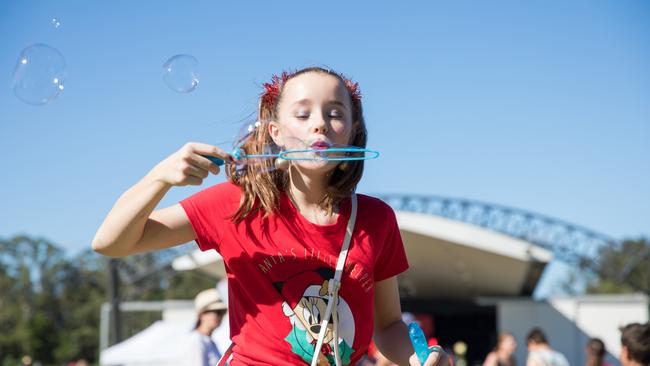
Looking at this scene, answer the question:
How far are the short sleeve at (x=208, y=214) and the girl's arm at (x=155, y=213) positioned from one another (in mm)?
21

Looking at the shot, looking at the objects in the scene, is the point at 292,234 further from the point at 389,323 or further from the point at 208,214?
the point at 389,323

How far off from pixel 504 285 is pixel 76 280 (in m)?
53.8

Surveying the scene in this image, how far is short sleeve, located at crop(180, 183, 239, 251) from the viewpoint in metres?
2.14

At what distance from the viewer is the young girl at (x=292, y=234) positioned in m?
2.06

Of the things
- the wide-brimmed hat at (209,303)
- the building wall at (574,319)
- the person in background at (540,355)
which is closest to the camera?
the wide-brimmed hat at (209,303)

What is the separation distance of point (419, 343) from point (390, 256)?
1.13ft

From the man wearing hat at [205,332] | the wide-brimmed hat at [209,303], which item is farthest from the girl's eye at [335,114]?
the wide-brimmed hat at [209,303]

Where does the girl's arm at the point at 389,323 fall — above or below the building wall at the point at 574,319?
above

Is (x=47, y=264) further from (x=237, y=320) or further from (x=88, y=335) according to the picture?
(x=237, y=320)

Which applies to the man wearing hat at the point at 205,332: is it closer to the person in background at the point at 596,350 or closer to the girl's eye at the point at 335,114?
the girl's eye at the point at 335,114

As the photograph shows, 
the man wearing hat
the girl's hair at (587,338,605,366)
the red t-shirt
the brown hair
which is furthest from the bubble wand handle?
the girl's hair at (587,338,605,366)

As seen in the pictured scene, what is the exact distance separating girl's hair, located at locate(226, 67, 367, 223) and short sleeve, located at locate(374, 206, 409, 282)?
0.53 feet

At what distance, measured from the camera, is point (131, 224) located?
196 cm

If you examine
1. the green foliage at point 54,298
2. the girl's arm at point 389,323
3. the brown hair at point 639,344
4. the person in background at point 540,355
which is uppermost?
the girl's arm at point 389,323
